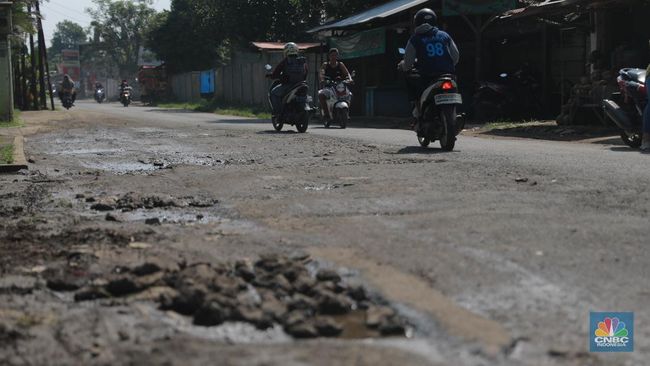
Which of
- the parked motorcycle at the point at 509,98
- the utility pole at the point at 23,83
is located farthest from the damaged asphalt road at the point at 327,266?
the utility pole at the point at 23,83

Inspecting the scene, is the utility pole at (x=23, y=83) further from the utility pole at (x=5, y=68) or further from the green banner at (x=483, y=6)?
the green banner at (x=483, y=6)

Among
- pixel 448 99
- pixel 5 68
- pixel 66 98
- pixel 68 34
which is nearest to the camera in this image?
pixel 448 99

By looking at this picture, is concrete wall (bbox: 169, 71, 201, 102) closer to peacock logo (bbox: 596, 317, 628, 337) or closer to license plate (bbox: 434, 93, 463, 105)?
license plate (bbox: 434, 93, 463, 105)

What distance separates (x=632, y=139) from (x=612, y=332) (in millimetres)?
8206

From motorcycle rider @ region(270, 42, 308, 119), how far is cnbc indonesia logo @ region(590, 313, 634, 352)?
12733 mm

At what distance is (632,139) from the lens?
10727 mm

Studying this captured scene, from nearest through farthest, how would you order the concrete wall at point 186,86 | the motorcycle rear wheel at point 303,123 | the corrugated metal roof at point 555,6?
the corrugated metal roof at point 555,6 < the motorcycle rear wheel at point 303,123 < the concrete wall at point 186,86

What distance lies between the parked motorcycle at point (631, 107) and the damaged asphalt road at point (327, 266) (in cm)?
281

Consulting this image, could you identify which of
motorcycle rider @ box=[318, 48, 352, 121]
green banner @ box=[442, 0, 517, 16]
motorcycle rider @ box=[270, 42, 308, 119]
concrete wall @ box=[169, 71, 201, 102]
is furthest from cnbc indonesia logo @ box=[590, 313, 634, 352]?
concrete wall @ box=[169, 71, 201, 102]

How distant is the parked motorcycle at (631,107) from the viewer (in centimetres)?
1050

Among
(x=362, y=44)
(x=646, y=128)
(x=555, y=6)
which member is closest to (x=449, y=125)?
(x=646, y=128)

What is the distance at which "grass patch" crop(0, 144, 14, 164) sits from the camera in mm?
9266

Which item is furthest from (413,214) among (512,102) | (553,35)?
(553,35)

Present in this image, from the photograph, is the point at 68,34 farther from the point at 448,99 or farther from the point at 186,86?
the point at 448,99
